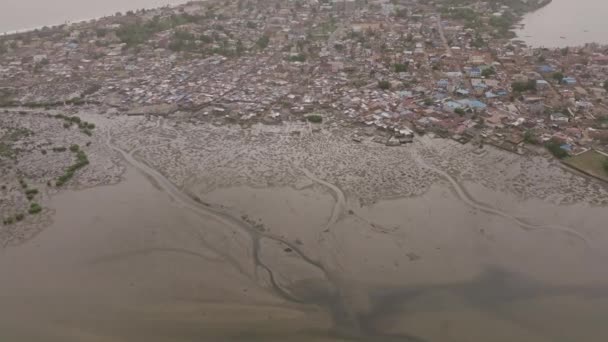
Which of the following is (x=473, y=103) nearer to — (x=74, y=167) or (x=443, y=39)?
(x=443, y=39)

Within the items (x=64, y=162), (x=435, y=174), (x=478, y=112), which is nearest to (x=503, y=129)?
(x=478, y=112)

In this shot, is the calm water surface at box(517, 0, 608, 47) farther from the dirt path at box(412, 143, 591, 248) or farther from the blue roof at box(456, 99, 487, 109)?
the dirt path at box(412, 143, 591, 248)

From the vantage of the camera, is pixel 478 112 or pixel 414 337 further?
pixel 478 112

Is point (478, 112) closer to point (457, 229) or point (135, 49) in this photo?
point (457, 229)

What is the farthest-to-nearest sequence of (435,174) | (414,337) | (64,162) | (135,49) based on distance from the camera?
(135,49) < (64,162) < (435,174) < (414,337)

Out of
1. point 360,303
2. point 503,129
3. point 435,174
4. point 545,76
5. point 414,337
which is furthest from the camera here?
point 545,76

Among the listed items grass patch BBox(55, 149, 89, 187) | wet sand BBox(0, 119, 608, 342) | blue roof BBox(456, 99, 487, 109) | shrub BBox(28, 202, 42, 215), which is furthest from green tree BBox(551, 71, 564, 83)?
shrub BBox(28, 202, 42, 215)

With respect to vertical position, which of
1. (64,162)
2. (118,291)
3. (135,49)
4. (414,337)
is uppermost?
(135,49)

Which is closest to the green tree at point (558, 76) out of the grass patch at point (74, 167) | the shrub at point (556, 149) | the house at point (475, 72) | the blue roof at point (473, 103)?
the house at point (475, 72)
